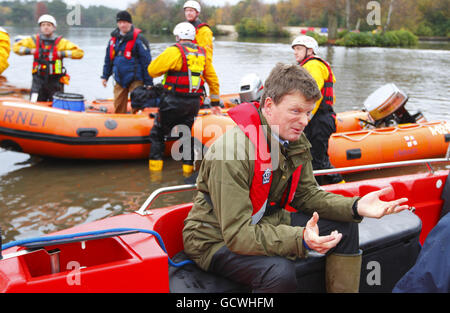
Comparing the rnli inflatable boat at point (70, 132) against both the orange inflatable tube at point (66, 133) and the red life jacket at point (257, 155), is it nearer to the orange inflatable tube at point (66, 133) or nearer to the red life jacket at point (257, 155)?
the orange inflatable tube at point (66, 133)

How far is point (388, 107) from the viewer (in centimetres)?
565

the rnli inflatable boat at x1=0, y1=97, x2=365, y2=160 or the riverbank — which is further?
the riverbank

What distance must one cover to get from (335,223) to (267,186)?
0.40 metres

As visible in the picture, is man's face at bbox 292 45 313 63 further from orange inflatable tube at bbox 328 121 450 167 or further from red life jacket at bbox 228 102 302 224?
red life jacket at bbox 228 102 302 224

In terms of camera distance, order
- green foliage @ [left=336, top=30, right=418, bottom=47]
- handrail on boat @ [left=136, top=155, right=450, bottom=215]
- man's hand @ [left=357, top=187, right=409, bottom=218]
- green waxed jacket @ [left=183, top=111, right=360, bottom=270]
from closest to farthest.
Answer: green waxed jacket @ [left=183, top=111, right=360, bottom=270] → man's hand @ [left=357, top=187, right=409, bottom=218] → handrail on boat @ [left=136, top=155, right=450, bottom=215] → green foliage @ [left=336, top=30, right=418, bottom=47]

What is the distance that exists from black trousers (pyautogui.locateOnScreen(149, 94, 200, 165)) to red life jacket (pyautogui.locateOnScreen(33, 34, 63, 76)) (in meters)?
2.10

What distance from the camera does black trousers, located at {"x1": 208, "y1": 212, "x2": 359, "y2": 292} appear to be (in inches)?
67.7

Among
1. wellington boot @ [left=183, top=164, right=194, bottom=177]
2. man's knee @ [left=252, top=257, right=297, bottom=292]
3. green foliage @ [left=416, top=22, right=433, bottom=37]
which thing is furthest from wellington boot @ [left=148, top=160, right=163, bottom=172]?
green foliage @ [left=416, top=22, right=433, bottom=37]

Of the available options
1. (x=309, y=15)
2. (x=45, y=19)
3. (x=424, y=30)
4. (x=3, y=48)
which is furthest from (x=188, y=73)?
(x=424, y=30)

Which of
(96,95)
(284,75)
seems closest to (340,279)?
(284,75)

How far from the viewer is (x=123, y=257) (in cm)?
190

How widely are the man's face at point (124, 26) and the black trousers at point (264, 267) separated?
430 centimetres
